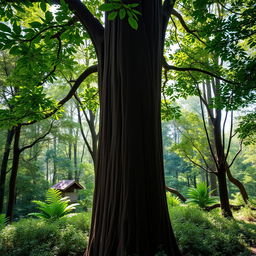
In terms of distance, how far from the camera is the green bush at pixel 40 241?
9.94 ft

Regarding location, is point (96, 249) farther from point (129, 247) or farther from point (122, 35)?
point (122, 35)

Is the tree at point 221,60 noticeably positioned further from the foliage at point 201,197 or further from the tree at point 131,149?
the foliage at point 201,197

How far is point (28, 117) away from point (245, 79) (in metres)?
3.85

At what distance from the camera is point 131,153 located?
7.51ft

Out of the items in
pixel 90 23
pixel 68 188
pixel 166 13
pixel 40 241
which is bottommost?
pixel 40 241

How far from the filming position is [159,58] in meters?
2.84

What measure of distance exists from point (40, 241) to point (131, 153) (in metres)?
→ 2.59

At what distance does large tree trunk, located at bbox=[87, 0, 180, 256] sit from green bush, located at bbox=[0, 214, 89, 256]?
0.84 meters

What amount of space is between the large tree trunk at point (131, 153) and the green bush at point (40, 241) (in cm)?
84

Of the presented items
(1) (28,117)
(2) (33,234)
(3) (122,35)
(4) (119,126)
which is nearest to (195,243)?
(4) (119,126)

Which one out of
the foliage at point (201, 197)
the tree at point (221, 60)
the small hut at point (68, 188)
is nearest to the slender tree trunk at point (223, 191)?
the tree at point (221, 60)

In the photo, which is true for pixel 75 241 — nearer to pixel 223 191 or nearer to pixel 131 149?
pixel 131 149

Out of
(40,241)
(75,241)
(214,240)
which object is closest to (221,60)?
(214,240)

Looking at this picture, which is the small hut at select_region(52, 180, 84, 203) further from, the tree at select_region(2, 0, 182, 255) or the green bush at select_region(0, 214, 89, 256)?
the tree at select_region(2, 0, 182, 255)
